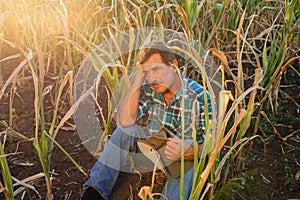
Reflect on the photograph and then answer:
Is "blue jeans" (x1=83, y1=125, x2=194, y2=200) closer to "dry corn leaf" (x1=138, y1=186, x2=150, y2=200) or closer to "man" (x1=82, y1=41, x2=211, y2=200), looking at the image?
"man" (x1=82, y1=41, x2=211, y2=200)

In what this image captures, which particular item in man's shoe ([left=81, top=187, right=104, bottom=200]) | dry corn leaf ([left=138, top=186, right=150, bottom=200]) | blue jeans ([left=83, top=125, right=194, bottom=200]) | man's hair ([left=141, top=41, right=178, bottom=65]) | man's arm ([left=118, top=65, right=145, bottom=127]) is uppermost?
man's hair ([left=141, top=41, right=178, bottom=65])

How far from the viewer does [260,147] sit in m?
2.02

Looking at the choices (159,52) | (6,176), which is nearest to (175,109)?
(159,52)

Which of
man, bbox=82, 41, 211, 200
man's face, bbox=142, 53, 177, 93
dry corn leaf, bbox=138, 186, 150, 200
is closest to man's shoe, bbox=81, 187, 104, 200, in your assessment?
man, bbox=82, 41, 211, 200

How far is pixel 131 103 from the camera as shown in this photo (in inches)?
69.1

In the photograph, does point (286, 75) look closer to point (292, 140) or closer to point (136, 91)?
point (292, 140)

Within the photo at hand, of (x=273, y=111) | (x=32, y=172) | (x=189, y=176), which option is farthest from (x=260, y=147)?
(x=32, y=172)

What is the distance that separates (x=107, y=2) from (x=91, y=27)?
28 centimetres

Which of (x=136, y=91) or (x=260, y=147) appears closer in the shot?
(x=136, y=91)

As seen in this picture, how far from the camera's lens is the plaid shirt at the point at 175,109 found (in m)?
1.64

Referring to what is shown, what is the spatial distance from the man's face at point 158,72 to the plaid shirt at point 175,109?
0.07 m

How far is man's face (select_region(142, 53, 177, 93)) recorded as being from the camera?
1.60m

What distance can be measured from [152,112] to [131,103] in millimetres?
110

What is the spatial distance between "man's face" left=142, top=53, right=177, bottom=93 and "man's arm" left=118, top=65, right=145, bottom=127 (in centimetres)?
8
